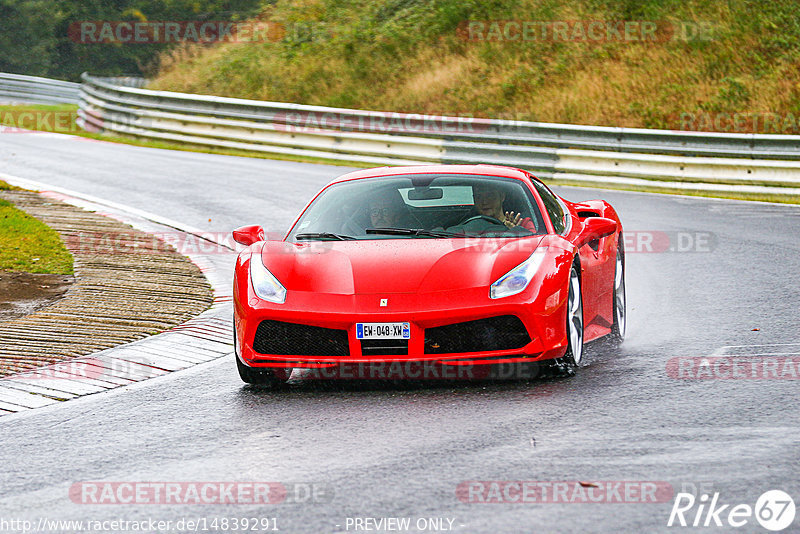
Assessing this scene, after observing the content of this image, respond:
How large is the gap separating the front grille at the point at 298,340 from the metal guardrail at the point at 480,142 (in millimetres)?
12335

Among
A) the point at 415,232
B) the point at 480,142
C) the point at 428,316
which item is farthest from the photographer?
the point at 480,142

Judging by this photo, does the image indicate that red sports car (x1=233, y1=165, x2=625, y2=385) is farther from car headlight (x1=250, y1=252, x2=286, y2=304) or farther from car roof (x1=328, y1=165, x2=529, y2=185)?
car roof (x1=328, y1=165, x2=529, y2=185)

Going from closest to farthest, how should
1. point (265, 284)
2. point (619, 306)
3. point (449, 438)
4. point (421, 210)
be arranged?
1. point (449, 438)
2. point (265, 284)
3. point (421, 210)
4. point (619, 306)

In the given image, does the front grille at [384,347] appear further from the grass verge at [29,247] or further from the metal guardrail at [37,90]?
the metal guardrail at [37,90]

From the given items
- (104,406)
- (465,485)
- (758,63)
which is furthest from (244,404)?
(758,63)

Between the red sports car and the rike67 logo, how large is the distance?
2.17 metres

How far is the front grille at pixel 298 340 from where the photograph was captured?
258 inches

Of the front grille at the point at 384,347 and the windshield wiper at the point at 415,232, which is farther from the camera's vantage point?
the windshield wiper at the point at 415,232

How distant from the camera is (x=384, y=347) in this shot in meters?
6.48

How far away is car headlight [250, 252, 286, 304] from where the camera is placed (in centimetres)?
679

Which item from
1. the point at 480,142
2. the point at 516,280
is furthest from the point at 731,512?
the point at 480,142

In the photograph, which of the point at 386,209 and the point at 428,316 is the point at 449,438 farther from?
the point at 386,209

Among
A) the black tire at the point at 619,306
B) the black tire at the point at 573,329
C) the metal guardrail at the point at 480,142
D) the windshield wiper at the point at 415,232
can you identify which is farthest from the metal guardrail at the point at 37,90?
the black tire at the point at 573,329

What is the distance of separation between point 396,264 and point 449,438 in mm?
1533
